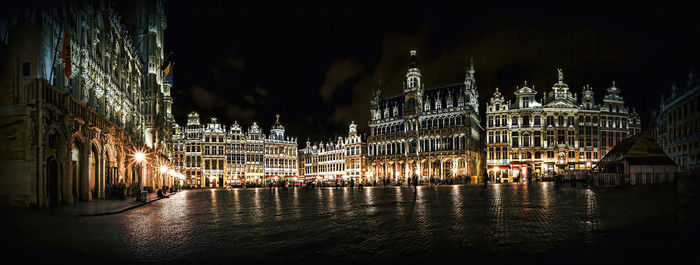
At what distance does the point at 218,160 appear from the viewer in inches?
4360

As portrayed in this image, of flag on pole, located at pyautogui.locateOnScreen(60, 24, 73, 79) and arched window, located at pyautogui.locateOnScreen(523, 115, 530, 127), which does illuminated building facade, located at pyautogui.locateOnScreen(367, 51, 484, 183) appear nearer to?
arched window, located at pyautogui.locateOnScreen(523, 115, 530, 127)

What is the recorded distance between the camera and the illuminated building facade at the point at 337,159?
4193 inches

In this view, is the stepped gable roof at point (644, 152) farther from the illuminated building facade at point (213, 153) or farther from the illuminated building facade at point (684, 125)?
the illuminated building facade at point (213, 153)

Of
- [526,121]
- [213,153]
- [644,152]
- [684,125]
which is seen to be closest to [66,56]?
[644,152]

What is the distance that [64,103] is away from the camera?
23156mm

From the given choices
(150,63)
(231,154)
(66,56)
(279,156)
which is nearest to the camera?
(66,56)

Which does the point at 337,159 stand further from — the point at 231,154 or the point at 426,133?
the point at 426,133

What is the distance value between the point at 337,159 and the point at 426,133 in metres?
27.9

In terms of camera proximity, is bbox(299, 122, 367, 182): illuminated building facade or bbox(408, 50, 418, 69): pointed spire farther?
Answer: bbox(299, 122, 367, 182): illuminated building facade

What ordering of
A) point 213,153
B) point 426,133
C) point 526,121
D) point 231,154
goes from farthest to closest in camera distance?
1. point 231,154
2. point 213,153
3. point 426,133
4. point 526,121

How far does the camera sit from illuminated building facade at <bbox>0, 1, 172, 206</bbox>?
2069 centimetres

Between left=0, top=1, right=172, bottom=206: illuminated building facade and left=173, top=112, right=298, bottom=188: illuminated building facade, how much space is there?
227 ft

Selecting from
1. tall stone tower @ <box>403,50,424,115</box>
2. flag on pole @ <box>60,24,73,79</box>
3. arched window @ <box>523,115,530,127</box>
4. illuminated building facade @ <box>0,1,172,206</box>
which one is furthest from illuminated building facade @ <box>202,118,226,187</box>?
flag on pole @ <box>60,24,73,79</box>

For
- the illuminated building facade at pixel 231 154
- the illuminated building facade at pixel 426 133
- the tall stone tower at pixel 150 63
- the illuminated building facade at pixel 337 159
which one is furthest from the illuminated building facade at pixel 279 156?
the tall stone tower at pixel 150 63
